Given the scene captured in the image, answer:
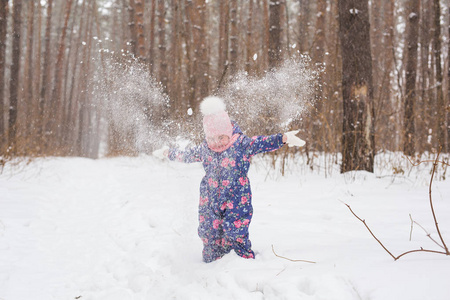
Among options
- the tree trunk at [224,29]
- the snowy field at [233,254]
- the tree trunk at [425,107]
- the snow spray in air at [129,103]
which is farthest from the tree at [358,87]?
the snow spray in air at [129,103]

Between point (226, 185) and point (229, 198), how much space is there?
0.10 m

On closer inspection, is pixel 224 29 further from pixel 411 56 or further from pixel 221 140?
pixel 221 140

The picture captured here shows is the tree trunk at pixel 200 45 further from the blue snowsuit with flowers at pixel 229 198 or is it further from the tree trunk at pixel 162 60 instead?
the blue snowsuit with flowers at pixel 229 198

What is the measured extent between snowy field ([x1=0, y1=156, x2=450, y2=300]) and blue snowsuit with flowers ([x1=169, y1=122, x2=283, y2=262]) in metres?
0.13

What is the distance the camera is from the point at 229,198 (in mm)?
2520

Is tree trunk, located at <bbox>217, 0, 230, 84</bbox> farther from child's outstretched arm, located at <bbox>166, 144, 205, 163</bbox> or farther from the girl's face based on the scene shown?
the girl's face

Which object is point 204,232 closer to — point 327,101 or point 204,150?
point 204,150

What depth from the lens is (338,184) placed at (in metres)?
4.72

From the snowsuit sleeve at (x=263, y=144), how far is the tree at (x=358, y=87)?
125 inches

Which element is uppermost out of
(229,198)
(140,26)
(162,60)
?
(140,26)

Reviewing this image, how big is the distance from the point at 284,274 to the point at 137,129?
6.20 meters

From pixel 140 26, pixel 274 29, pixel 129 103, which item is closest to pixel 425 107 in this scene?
pixel 274 29

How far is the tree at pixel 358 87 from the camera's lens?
518 cm

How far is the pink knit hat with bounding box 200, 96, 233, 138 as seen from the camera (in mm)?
2533
